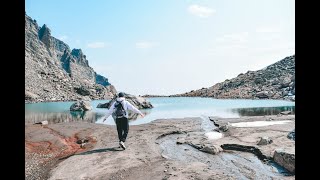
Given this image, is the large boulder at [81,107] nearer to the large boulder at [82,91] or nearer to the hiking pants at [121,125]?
the hiking pants at [121,125]

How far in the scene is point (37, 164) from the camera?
38.5ft

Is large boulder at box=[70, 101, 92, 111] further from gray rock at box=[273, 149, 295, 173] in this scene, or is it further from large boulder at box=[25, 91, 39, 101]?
large boulder at box=[25, 91, 39, 101]

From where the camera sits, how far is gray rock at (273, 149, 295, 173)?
10.2 metres

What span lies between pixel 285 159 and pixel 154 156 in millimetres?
5105

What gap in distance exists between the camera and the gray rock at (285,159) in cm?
1022

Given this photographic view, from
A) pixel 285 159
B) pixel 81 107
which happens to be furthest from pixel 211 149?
pixel 81 107

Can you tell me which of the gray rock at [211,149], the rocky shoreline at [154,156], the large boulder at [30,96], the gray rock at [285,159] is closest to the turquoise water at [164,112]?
the rocky shoreline at [154,156]

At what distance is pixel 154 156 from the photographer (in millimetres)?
12195

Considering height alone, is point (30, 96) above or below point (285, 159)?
above

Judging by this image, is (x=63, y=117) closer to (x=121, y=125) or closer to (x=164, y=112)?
(x=164, y=112)
